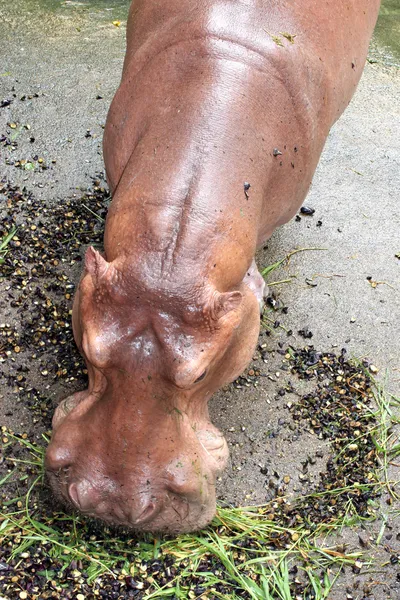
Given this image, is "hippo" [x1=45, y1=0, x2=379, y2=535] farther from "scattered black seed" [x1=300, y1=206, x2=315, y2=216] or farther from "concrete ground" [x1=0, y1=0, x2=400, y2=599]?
"scattered black seed" [x1=300, y1=206, x2=315, y2=216]

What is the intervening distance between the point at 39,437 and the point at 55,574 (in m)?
0.62

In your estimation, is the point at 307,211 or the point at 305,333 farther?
the point at 307,211

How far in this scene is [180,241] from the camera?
7.71 ft

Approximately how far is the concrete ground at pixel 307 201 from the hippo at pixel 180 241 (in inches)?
28.1

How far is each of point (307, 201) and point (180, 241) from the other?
2387 millimetres

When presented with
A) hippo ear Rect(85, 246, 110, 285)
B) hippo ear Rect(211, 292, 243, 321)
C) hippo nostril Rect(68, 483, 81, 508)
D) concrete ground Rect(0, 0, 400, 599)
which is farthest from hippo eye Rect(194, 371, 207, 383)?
concrete ground Rect(0, 0, 400, 599)

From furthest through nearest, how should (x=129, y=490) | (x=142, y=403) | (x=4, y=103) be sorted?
(x=4, y=103) < (x=129, y=490) < (x=142, y=403)

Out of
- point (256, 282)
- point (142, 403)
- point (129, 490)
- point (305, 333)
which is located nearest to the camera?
point (142, 403)

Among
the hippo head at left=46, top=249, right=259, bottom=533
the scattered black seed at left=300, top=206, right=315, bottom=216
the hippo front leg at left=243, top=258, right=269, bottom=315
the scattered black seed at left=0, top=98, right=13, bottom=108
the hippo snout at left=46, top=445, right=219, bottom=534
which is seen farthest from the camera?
the scattered black seed at left=0, top=98, right=13, bottom=108

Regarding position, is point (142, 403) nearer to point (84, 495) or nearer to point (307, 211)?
point (84, 495)

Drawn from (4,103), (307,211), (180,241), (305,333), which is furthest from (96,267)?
(4,103)

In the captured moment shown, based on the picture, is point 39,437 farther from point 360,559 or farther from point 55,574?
point 360,559

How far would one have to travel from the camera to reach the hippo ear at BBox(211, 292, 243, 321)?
231cm

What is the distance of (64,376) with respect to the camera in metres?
3.48
